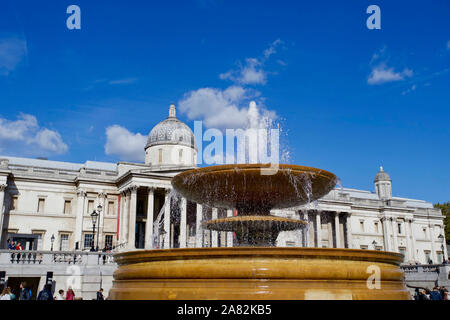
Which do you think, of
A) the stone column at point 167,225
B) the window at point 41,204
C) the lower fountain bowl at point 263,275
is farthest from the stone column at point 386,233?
the lower fountain bowl at point 263,275

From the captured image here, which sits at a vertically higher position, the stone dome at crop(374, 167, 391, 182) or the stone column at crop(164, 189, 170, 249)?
the stone dome at crop(374, 167, 391, 182)

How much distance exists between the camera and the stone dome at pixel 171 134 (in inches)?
1854

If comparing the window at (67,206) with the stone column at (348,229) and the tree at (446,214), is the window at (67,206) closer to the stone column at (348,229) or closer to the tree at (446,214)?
the stone column at (348,229)

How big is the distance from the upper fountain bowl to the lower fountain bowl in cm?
333

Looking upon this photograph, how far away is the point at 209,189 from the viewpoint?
12.1 metres

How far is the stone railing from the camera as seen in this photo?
906 inches

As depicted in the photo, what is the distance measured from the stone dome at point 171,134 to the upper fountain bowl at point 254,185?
1349 inches

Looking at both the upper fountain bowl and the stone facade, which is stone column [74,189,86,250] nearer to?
the stone facade

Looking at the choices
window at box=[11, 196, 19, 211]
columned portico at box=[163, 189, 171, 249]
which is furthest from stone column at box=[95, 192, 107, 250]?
window at box=[11, 196, 19, 211]

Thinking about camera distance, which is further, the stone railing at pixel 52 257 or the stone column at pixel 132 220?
the stone column at pixel 132 220

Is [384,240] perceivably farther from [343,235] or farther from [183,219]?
[183,219]

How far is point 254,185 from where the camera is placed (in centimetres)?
1142

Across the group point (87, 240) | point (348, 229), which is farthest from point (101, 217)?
point (348, 229)

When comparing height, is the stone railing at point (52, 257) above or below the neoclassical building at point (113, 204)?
below
